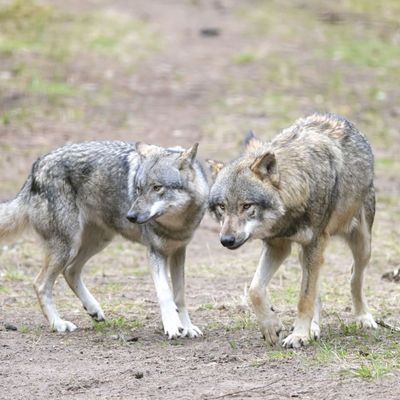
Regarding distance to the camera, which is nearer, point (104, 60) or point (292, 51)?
point (104, 60)

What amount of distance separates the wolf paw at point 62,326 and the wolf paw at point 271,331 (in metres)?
1.73

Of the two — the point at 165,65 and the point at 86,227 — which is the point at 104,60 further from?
the point at 86,227

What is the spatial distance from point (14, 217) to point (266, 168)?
2.59 meters

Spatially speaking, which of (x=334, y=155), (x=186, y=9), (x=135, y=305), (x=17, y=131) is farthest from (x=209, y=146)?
(x=186, y=9)

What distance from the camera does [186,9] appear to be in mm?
24422

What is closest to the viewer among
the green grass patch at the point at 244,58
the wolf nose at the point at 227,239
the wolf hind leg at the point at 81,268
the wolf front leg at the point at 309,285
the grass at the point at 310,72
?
the wolf nose at the point at 227,239

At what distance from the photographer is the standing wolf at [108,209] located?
8352 mm

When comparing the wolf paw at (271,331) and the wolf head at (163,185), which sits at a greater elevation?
the wolf head at (163,185)

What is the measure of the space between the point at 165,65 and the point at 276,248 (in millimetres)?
12858

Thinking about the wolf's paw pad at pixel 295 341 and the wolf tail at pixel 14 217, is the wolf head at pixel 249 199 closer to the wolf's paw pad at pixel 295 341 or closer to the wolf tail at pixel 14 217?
the wolf's paw pad at pixel 295 341

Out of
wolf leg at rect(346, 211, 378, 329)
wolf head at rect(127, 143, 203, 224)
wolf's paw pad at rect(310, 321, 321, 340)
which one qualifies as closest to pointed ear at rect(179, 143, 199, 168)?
wolf head at rect(127, 143, 203, 224)

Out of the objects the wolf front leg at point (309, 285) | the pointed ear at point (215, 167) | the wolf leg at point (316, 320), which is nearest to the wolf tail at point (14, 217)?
the pointed ear at point (215, 167)

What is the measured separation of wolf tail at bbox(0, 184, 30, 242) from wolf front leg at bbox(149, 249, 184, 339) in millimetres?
1272

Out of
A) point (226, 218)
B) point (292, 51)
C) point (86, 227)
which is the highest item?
point (226, 218)
